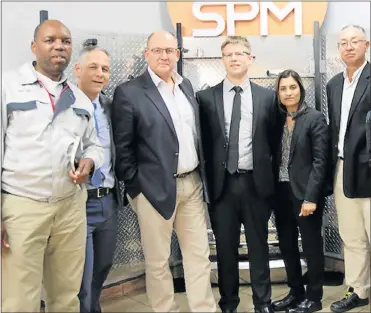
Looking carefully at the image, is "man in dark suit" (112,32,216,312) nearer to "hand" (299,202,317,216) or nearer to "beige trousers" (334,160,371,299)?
"hand" (299,202,317,216)

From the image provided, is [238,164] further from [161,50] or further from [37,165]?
[37,165]

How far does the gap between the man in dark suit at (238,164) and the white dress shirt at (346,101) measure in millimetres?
387

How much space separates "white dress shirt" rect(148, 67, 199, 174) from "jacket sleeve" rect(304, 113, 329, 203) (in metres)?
0.66

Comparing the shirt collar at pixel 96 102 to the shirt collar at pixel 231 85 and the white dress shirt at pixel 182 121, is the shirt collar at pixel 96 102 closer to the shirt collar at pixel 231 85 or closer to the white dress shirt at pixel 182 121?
the white dress shirt at pixel 182 121

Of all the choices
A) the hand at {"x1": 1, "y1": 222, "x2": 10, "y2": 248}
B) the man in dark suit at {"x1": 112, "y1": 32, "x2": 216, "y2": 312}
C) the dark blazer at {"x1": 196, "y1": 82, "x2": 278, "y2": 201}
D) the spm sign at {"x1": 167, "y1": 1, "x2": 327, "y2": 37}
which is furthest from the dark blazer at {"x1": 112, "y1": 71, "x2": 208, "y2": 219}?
the spm sign at {"x1": 167, "y1": 1, "x2": 327, "y2": 37}

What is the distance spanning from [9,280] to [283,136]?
166cm

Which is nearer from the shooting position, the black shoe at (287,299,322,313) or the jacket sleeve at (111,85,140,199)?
the jacket sleeve at (111,85,140,199)

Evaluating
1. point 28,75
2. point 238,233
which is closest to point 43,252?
point 28,75

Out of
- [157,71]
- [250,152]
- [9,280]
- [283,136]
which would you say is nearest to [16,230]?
[9,280]

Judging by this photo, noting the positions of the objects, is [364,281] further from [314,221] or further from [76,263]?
[76,263]

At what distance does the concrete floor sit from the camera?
9.07 ft

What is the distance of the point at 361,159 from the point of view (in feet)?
7.96

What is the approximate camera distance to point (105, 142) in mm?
2400

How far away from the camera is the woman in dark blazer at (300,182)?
254 centimetres
